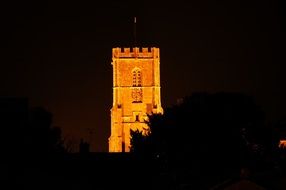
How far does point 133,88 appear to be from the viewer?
120 meters

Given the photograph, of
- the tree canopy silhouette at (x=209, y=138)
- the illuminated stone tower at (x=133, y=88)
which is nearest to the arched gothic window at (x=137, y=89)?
the illuminated stone tower at (x=133, y=88)

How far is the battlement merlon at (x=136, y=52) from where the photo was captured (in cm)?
12131

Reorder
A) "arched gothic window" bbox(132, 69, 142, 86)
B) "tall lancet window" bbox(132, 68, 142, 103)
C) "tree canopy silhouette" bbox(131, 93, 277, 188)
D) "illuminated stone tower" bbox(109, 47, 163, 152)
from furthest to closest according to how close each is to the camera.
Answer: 1. "arched gothic window" bbox(132, 69, 142, 86)
2. "tall lancet window" bbox(132, 68, 142, 103)
3. "illuminated stone tower" bbox(109, 47, 163, 152)
4. "tree canopy silhouette" bbox(131, 93, 277, 188)

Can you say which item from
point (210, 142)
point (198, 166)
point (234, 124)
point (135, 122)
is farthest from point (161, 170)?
point (135, 122)

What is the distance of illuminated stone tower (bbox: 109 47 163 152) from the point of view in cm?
11756

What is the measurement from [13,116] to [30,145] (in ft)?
18.5

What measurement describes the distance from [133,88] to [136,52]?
3.98 meters

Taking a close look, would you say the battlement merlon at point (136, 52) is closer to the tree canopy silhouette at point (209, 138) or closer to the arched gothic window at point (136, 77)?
the arched gothic window at point (136, 77)

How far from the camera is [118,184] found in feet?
182

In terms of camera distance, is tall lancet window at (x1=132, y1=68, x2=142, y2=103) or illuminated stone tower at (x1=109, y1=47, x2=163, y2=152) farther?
tall lancet window at (x1=132, y1=68, x2=142, y2=103)

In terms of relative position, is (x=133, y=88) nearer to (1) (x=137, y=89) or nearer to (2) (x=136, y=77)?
(1) (x=137, y=89)

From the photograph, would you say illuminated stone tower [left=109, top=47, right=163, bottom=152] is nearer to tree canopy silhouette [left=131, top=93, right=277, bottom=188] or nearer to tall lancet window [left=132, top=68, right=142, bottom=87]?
tall lancet window [left=132, top=68, right=142, bottom=87]

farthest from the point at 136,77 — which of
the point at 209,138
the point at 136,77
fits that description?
the point at 209,138

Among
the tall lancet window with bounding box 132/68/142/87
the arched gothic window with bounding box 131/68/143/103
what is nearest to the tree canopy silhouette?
the arched gothic window with bounding box 131/68/143/103
